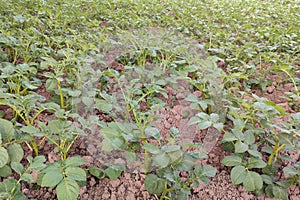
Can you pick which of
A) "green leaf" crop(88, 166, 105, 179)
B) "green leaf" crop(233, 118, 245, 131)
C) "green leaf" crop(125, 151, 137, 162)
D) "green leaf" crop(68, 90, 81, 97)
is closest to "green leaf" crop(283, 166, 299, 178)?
"green leaf" crop(233, 118, 245, 131)

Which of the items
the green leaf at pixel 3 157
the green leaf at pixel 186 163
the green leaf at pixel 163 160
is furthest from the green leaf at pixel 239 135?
the green leaf at pixel 3 157

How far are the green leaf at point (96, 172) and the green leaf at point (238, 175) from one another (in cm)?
50

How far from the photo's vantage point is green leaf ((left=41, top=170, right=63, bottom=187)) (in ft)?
2.97

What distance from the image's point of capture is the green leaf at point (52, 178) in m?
0.90

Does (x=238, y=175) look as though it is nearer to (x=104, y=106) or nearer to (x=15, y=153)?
(x=104, y=106)

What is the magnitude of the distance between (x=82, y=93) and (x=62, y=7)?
202 centimetres

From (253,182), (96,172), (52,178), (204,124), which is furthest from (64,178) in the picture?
(253,182)

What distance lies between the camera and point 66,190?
0.91m

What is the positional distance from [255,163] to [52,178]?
2.44ft

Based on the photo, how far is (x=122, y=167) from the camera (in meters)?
1.15

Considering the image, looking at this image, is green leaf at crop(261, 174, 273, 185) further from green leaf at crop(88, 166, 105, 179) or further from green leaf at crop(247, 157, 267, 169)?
green leaf at crop(88, 166, 105, 179)

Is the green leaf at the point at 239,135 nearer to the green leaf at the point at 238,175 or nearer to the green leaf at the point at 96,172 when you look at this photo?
the green leaf at the point at 238,175

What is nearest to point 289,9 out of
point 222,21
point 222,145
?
point 222,21

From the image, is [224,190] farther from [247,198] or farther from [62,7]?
[62,7]
